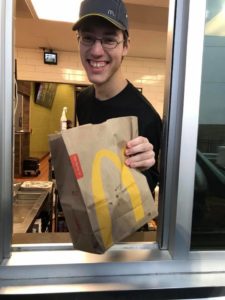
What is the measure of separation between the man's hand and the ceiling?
6.95ft

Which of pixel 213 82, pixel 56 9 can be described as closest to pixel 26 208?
pixel 213 82

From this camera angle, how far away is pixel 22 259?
0.89 meters

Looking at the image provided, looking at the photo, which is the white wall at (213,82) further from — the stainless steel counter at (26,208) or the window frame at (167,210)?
the stainless steel counter at (26,208)

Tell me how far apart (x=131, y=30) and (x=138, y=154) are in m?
3.14

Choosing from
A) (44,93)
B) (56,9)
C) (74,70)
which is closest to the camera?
(56,9)

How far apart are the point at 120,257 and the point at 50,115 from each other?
28.2ft

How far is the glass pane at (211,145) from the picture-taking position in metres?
0.88

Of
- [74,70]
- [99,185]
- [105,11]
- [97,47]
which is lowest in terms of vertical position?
[99,185]

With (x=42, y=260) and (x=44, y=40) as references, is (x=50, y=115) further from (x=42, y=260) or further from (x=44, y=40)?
(x=42, y=260)

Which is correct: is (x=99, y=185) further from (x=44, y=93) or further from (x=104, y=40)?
(x=44, y=93)

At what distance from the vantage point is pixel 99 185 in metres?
0.76

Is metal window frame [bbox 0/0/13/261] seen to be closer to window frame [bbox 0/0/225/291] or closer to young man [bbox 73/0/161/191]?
window frame [bbox 0/0/225/291]

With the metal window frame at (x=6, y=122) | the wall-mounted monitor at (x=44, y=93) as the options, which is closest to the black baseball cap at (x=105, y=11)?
the metal window frame at (x=6, y=122)

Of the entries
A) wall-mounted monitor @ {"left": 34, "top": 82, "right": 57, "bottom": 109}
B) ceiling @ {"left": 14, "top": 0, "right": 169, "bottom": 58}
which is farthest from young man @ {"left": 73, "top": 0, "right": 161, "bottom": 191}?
wall-mounted monitor @ {"left": 34, "top": 82, "right": 57, "bottom": 109}
